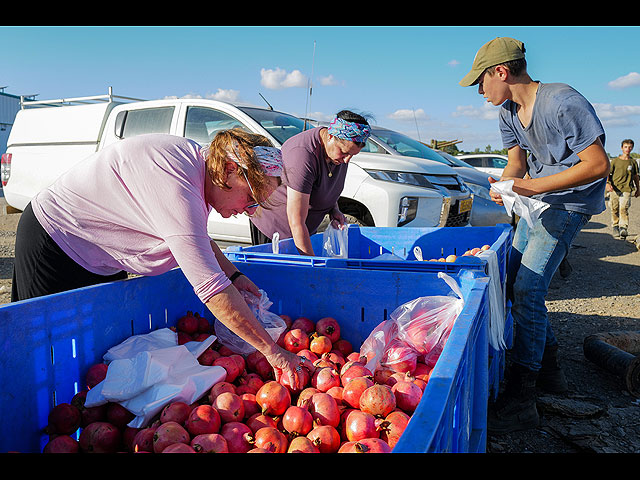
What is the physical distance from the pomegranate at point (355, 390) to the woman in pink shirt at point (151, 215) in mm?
253

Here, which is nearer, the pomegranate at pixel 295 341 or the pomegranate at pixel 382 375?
the pomegranate at pixel 382 375

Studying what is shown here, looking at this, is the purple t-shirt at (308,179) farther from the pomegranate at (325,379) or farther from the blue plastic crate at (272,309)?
the pomegranate at (325,379)

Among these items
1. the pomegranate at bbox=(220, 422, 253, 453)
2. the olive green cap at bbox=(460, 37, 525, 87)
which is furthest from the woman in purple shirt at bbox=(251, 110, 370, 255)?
the pomegranate at bbox=(220, 422, 253, 453)

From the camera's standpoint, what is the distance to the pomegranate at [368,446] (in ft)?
5.44

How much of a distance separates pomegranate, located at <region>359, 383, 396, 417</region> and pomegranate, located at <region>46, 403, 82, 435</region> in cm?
113

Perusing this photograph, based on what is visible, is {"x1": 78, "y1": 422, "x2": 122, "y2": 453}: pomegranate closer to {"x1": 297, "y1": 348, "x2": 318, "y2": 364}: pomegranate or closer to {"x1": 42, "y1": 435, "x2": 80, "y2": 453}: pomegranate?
{"x1": 42, "y1": 435, "x2": 80, "y2": 453}: pomegranate

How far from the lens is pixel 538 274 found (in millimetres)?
2967

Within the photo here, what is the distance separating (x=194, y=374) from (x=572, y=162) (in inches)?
92.3

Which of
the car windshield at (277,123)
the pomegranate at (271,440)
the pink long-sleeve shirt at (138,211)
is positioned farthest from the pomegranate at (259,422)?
the car windshield at (277,123)

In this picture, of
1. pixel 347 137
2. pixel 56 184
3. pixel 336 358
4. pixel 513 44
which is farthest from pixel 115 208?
pixel 513 44

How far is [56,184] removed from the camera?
2.30m

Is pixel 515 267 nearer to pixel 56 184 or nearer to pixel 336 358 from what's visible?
pixel 336 358

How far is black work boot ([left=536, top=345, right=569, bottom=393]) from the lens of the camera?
351 centimetres

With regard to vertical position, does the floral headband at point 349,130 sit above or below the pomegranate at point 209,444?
above
